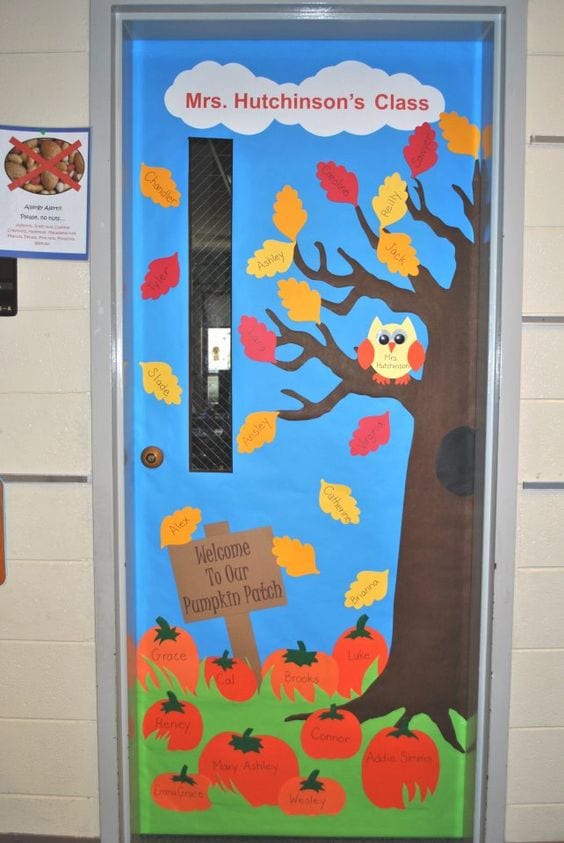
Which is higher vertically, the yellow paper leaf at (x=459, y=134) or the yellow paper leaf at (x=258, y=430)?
the yellow paper leaf at (x=459, y=134)

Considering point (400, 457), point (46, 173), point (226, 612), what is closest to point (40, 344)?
point (46, 173)

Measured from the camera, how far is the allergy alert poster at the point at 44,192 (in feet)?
4.77

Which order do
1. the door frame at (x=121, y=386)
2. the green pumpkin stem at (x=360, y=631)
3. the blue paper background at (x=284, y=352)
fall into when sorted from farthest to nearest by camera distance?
1. the green pumpkin stem at (x=360, y=631)
2. the blue paper background at (x=284, y=352)
3. the door frame at (x=121, y=386)

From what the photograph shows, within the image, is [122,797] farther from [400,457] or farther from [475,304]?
[475,304]

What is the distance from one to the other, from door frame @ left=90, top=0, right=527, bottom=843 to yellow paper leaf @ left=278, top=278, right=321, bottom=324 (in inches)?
17.1

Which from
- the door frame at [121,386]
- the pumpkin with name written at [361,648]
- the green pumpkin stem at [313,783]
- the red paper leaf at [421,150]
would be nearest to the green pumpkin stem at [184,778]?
the door frame at [121,386]

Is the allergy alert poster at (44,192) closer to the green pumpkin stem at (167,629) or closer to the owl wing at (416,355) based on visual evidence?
the owl wing at (416,355)

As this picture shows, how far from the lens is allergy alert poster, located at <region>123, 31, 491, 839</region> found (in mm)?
1551

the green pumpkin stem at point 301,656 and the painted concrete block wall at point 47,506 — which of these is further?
the green pumpkin stem at point 301,656

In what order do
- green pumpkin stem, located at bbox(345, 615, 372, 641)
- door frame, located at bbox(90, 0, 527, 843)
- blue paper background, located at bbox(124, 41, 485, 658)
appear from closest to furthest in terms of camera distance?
door frame, located at bbox(90, 0, 527, 843) < blue paper background, located at bbox(124, 41, 485, 658) < green pumpkin stem, located at bbox(345, 615, 372, 641)

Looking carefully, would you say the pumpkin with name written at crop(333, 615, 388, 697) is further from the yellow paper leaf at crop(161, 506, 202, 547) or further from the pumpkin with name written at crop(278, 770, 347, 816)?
the yellow paper leaf at crop(161, 506, 202, 547)

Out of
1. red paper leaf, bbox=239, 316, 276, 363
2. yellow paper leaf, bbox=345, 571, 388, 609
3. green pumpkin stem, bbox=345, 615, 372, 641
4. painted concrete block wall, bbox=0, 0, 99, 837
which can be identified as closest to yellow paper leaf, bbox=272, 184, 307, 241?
red paper leaf, bbox=239, 316, 276, 363

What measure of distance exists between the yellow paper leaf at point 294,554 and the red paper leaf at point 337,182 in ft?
3.06

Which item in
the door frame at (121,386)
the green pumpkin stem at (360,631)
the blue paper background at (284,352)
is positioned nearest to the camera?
the door frame at (121,386)
